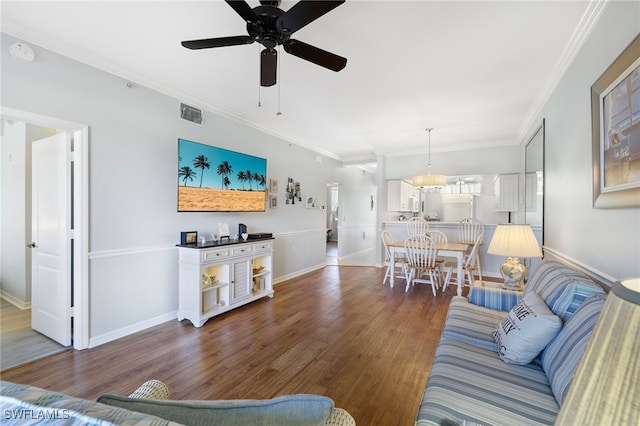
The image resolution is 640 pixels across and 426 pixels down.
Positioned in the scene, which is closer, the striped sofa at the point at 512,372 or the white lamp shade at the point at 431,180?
the striped sofa at the point at 512,372

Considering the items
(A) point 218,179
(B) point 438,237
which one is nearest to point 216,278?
(A) point 218,179

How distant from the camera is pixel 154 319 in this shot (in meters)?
3.03

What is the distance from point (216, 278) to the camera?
3.45m

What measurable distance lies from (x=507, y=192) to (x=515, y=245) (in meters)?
3.47

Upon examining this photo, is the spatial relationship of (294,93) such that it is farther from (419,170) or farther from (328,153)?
(419,170)

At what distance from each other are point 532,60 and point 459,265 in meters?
2.66

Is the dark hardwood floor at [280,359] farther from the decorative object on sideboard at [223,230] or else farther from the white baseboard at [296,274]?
the white baseboard at [296,274]

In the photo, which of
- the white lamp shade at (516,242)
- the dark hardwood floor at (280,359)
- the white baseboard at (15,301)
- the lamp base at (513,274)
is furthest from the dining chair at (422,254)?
the white baseboard at (15,301)

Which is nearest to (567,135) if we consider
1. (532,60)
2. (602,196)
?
(532,60)

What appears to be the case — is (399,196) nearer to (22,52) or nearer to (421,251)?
(421,251)

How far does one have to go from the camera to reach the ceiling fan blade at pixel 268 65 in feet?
6.28

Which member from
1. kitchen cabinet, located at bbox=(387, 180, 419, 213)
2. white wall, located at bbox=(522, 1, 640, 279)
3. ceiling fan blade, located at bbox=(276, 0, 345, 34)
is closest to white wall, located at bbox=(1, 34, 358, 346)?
ceiling fan blade, located at bbox=(276, 0, 345, 34)

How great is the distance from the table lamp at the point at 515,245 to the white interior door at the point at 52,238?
3930mm

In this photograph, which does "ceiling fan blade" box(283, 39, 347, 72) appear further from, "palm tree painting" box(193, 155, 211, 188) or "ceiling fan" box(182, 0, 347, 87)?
"palm tree painting" box(193, 155, 211, 188)
